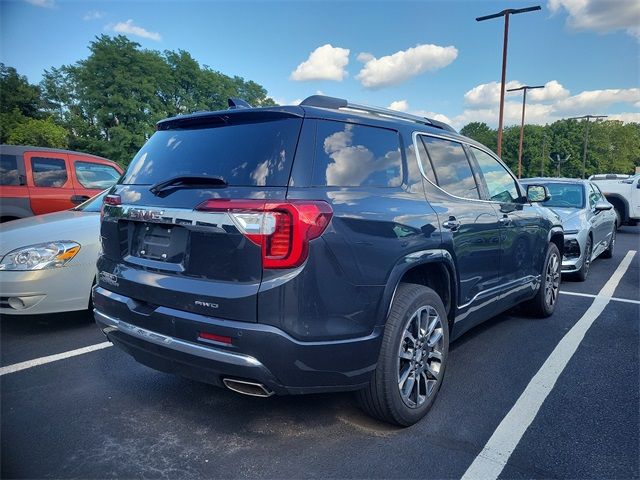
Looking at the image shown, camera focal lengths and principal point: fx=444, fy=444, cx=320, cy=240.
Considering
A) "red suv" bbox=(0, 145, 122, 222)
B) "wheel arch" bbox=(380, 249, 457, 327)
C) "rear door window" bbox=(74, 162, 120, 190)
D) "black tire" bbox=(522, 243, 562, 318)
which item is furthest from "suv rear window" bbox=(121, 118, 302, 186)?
"rear door window" bbox=(74, 162, 120, 190)

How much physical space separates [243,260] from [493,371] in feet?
8.26

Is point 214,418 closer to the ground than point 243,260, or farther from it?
closer to the ground

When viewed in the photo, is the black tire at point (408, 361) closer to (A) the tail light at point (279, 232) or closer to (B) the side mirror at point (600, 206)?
(A) the tail light at point (279, 232)

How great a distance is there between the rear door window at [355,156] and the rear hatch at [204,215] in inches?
6.9

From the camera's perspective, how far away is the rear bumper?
2160 mm

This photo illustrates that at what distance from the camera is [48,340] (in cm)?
421

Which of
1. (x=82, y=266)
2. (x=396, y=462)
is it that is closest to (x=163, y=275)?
(x=396, y=462)

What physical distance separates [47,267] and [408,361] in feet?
11.1

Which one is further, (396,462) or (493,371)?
(493,371)

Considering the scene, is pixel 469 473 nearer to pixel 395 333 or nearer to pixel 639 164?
pixel 395 333

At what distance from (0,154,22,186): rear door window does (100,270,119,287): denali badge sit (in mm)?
5366

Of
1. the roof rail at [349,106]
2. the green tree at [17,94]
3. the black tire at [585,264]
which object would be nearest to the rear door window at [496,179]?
the roof rail at [349,106]

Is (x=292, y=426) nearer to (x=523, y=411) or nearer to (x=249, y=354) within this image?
(x=249, y=354)

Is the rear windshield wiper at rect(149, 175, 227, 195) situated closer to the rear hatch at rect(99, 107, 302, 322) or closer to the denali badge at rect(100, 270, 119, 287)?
the rear hatch at rect(99, 107, 302, 322)
